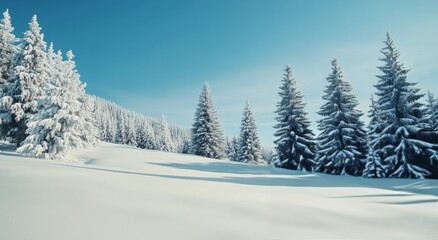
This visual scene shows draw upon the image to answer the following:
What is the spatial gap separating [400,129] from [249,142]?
74.5 feet

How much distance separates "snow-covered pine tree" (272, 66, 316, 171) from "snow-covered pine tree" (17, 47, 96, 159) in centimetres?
2023

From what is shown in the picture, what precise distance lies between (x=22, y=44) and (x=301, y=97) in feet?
89.7

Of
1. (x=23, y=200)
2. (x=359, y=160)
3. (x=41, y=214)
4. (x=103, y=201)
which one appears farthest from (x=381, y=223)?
(x=359, y=160)

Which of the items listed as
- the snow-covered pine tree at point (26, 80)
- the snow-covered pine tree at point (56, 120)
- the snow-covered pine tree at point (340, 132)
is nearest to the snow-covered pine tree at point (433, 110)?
the snow-covered pine tree at point (340, 132)

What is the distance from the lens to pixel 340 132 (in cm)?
2711

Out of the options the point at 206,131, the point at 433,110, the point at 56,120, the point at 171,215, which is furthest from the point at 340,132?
the point at 171,215

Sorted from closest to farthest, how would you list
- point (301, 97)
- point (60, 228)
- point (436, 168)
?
1. point (60, 228)
2. point (436, 168)
3. point (301, 97)

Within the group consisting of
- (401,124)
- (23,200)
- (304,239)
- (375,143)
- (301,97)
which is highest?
(301,97)

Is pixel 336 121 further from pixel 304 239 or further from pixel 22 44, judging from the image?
pixel 22 44

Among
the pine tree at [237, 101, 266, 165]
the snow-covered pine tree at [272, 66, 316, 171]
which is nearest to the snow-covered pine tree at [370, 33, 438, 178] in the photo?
the snow-covered pine tree at [272, 66, 316, 171]

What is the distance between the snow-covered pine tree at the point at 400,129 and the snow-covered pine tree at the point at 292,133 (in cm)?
698

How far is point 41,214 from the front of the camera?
4.54 m

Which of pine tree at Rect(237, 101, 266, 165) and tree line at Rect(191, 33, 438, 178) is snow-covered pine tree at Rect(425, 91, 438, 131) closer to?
tree line at Rect(191, 33, 438, 178)

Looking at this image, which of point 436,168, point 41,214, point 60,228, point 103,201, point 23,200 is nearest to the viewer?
point 60,228
